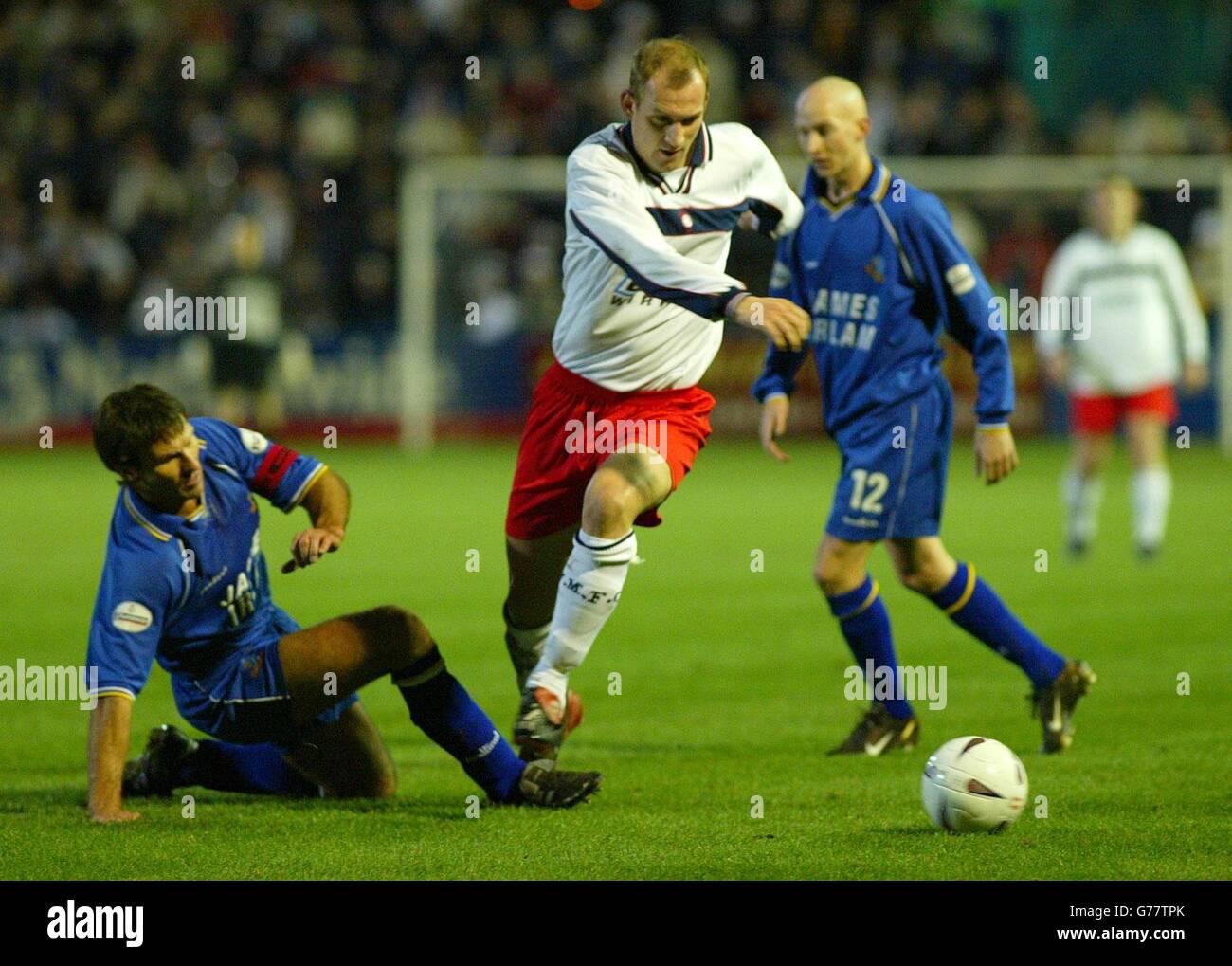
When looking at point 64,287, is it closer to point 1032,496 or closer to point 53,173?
point 53,173

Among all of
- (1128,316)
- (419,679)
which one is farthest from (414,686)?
(1128,316)

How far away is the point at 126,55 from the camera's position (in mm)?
23156


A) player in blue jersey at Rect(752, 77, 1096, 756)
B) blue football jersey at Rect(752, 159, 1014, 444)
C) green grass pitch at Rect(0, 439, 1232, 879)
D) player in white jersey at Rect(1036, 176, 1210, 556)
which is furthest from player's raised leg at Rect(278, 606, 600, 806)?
player in white jersey at Rect(1036, 176, 1210, 556)

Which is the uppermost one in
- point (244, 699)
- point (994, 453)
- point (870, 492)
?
point (994, 453)

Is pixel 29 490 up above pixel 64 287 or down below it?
below

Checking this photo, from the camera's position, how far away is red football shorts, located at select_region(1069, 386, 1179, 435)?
39.7 ft

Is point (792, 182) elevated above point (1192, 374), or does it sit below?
above

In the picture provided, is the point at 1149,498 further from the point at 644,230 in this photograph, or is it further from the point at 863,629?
the point at 644,230

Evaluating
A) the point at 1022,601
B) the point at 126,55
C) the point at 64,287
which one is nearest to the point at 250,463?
the point at 1022,601

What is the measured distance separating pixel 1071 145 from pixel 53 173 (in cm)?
1163

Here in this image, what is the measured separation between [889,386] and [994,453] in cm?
42

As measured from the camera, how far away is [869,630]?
21.2 feet

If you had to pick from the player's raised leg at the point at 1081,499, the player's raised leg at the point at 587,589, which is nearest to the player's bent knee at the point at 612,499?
the player's raised leg at the point at 587,589

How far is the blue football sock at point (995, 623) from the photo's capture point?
21.1 feet
